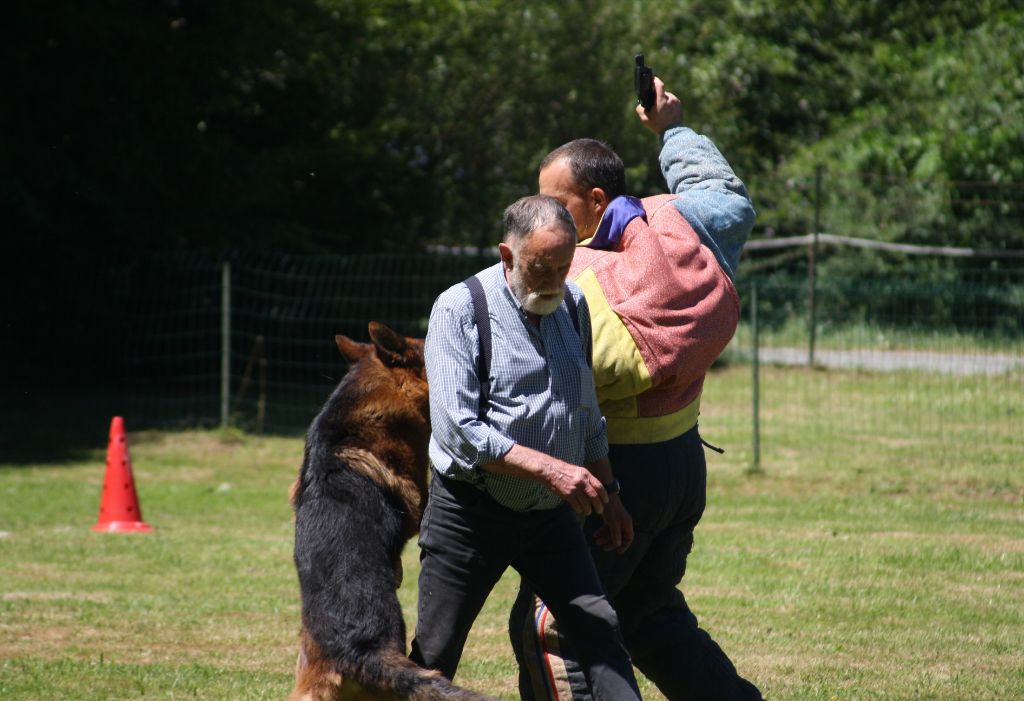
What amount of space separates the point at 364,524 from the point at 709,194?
1.49 metres

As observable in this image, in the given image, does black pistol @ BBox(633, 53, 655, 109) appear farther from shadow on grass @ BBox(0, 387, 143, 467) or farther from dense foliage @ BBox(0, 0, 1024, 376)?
dense foliage @ BBox(0, 0, 1024, 376)

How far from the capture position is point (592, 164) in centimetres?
382

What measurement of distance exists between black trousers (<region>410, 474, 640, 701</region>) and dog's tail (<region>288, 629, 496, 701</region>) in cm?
9

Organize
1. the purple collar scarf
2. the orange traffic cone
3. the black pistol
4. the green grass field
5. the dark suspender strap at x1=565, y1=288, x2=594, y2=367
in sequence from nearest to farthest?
the dark suspender strap at x1=565, y1=288, x2=594, y2=367
the purple collar scarf
the black pistol
the green grass field
the orange traffic cone

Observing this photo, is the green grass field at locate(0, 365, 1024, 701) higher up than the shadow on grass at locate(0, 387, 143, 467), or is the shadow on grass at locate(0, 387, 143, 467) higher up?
the green grass field at locate(0, 365, 1024, 701)

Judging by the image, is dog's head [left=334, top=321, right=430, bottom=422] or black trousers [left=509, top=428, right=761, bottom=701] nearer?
black trousers [left=509, top=428, right=761, bottom=701]

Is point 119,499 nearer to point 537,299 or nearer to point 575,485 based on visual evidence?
point 537,299

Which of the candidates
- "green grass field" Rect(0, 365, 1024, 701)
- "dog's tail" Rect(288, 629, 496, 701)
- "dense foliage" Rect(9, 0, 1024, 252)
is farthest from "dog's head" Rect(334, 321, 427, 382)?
"dense foliage" Rect(9, 0, 1024, 252)

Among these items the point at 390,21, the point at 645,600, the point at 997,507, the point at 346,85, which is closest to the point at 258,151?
the point at 346,85

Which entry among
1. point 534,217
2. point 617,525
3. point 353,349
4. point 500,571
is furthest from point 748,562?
point 534,217

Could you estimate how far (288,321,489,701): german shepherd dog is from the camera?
3.55 m

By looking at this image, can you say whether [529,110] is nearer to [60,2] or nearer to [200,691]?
[60,2]

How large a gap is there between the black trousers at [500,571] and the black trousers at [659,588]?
16cm

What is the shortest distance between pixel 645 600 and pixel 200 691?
2.14 meters
